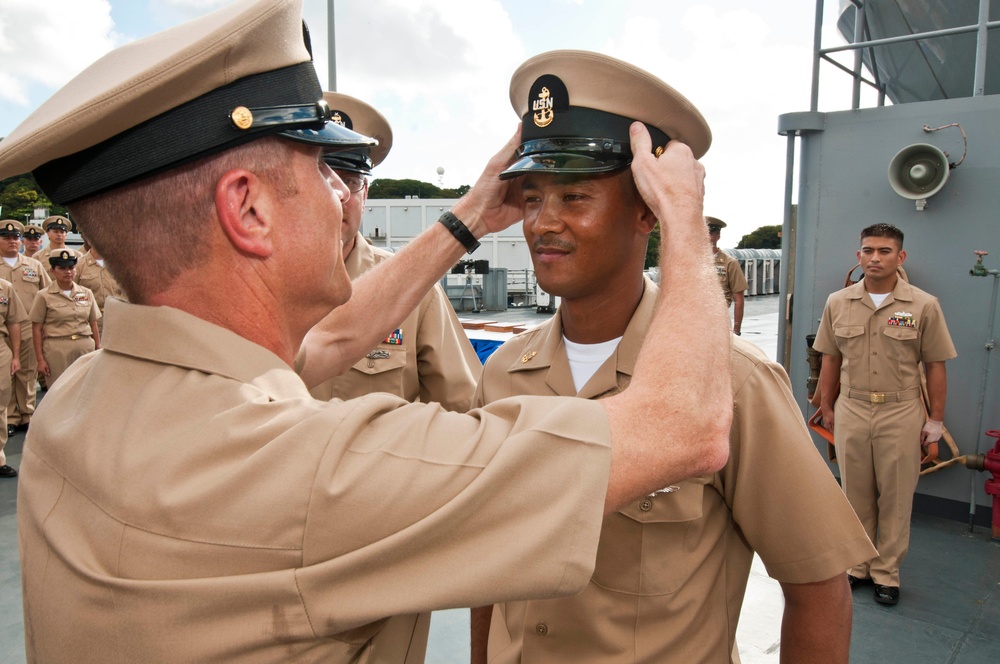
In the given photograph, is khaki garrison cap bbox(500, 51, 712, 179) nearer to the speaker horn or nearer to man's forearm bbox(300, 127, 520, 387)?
man's forearm bbox(300, 127, 520, 387)

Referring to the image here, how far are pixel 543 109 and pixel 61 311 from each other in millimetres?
8955

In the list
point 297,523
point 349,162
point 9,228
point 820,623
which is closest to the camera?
point 297,523

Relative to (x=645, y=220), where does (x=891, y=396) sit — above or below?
below

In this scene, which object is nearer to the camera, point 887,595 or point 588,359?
point 588,359

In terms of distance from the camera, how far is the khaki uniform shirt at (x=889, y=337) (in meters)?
4.91

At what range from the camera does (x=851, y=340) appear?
5195mm

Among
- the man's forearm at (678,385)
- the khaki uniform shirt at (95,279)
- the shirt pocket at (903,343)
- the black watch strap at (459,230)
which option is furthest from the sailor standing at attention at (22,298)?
the man's forearm at (678,385)

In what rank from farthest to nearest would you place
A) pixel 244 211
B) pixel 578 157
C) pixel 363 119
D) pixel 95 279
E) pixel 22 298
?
pixel 95 279
pixel 22 298
pixel 363 119
pixel 578 157
pixel 244 211

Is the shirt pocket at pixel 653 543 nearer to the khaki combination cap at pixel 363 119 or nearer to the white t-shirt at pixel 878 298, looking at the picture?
the khaki combination cap at pixel 363 119

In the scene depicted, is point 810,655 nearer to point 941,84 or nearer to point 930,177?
point 930,177

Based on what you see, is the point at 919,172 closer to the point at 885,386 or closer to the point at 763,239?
the point at 885,386

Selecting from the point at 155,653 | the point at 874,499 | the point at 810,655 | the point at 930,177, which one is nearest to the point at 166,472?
the point at 155,653

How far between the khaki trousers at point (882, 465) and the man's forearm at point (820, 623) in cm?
347

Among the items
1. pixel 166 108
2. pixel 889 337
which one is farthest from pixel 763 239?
pixel 166 108
